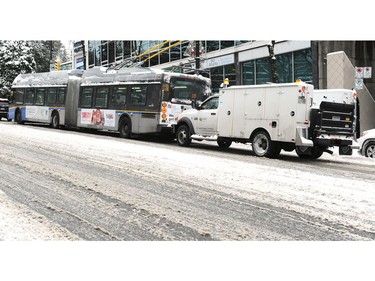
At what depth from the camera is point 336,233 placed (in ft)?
16.9

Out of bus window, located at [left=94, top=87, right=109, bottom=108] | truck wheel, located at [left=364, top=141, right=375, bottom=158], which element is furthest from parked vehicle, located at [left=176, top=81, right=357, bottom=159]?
bus window, located at [left=94, top=87, right=109, bottom=108]

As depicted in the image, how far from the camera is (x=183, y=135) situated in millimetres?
15508

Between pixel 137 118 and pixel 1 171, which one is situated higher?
pixel 137 118

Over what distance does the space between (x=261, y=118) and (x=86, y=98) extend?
1190 centimetres

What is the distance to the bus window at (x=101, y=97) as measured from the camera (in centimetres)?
2014

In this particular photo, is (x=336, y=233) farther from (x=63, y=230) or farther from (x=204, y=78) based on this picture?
(x=204, y=78)

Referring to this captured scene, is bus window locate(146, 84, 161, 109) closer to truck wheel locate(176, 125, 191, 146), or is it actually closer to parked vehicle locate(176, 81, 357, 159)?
truck wheel locate(176, 125, 191, 146)

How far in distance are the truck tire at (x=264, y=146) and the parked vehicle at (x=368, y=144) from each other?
304cm

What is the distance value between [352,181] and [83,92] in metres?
16.5

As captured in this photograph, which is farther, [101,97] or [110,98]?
[101,97]

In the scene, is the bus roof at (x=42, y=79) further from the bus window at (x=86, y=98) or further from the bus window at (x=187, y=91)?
the bus window at (x=187, y=91)

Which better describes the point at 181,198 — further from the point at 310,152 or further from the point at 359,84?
the point at 359,84

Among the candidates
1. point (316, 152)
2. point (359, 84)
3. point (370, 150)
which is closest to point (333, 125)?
point (316, 152)
